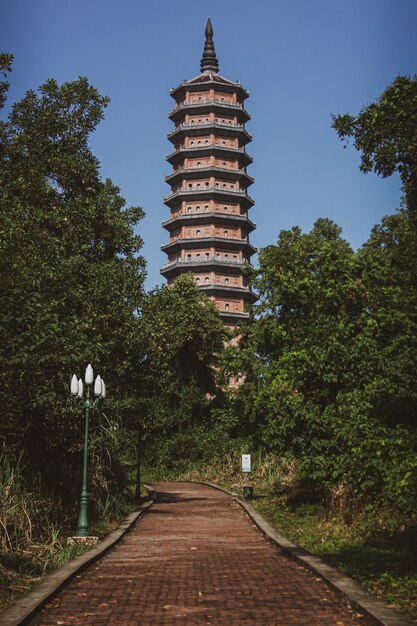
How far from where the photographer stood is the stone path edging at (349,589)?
6422mm

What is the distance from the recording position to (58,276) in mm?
19891

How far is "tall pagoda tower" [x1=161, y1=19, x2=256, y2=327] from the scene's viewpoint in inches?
2416

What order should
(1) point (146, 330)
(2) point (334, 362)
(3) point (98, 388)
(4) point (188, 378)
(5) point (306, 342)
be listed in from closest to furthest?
1. (3) point (98, 388)
2. (2) point (334, 362)
3. (5) point (306, 342)
4. (1) point (146, 330)
5. (4) point (188, 378)

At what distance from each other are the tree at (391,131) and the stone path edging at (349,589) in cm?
414

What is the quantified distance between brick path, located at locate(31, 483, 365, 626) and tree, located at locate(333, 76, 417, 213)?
177 inches

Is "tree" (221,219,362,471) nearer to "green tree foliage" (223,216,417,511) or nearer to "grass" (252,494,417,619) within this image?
"green tree foliage" (223,216,417,511)

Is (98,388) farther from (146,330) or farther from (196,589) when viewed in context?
(146,330)

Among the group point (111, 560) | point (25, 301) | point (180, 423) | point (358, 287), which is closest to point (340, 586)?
point (111, 560)

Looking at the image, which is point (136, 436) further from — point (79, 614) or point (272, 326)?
point (79, 614)

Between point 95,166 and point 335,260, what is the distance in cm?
963

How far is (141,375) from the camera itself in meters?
23.8

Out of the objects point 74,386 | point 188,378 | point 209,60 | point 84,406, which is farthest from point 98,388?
point 209,60

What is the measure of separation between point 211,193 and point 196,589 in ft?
182

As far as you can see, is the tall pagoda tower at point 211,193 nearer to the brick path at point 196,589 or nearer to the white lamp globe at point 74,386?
the white lamp globe at point 74,386
